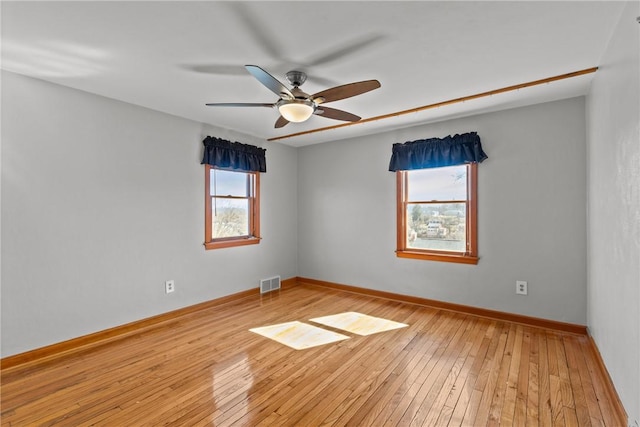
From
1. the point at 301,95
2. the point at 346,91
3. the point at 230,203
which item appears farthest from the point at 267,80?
the point at 230,203

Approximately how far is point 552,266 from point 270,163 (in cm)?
408

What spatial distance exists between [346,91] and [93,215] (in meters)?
2.77

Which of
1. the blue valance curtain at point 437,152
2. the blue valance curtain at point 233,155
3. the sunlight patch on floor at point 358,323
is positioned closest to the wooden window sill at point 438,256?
the sunlight patch on floor at point 358,323

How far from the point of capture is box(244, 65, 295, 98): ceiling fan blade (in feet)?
6.61

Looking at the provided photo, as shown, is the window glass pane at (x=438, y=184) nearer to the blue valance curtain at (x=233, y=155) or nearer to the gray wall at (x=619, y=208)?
the gray wall at (x=619, y=208)

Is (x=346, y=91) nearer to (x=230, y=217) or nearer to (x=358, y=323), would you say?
(x=358, y=323)

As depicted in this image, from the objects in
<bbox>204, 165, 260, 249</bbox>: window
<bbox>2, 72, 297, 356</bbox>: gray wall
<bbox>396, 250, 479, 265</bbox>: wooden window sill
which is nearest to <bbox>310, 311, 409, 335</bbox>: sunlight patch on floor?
<bbox>396, 250, 479, 265</bbox>: wooden window sill

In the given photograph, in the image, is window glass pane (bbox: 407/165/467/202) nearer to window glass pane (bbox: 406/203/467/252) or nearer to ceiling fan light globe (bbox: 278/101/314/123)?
window glass pane (bbox: 406/203/467/252)

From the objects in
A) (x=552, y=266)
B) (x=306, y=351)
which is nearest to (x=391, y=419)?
(x=306, y=351)

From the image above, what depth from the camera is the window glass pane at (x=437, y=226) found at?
3943 millimetres

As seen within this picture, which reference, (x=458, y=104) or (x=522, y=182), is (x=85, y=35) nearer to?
(x=458, y=104)

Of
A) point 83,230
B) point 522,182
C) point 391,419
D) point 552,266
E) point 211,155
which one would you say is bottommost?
point 391,419

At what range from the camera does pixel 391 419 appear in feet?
6.34

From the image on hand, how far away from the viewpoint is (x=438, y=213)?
162 inches
